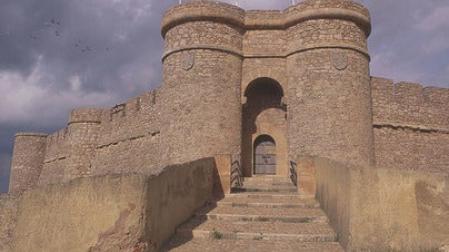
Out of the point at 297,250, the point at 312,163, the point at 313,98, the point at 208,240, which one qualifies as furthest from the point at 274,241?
the point at 313,98

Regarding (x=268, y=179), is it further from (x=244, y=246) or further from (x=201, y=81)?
(x=244, y=246)

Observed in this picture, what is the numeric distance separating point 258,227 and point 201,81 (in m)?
7.45

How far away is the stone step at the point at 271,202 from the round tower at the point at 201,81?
4560mm

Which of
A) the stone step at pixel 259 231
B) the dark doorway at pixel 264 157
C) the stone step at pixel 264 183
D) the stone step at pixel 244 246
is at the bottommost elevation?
the stone step at pixel 244 246

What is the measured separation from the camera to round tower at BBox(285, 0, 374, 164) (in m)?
13.0

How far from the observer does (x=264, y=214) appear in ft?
24.3

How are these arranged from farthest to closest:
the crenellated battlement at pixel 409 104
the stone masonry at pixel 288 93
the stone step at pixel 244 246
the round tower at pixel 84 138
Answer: the round tower at pixel 84 138 → the crenellated battlement at pixel 409 104 → the stone masonry at pixel 288 93 → the stone step at pixel 244 246

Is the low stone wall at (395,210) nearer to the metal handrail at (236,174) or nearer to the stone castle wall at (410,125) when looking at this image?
the metal handrail at (236,174)

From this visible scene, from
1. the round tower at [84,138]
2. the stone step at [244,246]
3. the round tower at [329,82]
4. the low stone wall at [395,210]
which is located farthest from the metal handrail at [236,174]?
the round tower at [84,138]

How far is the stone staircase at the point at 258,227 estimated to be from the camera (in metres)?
6.02

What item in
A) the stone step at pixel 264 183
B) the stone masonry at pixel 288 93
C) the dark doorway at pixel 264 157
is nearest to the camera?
the stone step at pixel 264 183

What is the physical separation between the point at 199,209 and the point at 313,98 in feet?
21.4

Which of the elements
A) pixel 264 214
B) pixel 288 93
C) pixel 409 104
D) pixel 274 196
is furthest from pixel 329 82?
pixel 264 214

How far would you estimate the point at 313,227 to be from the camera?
6711mm
